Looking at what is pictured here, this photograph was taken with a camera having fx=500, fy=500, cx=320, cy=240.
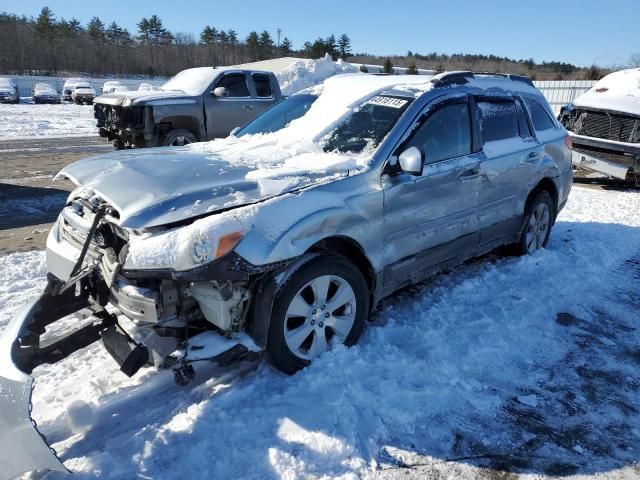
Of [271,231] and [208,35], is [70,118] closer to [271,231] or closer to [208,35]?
[271,231]

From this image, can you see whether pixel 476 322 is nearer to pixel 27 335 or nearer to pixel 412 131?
pixel 412 131

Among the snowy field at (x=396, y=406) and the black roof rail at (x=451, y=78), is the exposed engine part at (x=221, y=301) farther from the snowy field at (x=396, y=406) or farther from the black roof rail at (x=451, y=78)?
the black roof rail at (x=451, y=78)

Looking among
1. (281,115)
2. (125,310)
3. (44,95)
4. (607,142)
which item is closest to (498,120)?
(281,115)

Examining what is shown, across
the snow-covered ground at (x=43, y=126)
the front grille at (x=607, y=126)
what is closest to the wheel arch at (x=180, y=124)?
the front grille at (x=607, y=126)

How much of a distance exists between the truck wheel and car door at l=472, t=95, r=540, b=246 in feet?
22.6

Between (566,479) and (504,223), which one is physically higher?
(504,223)

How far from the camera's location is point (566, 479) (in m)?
2.58

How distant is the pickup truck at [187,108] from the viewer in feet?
32.4

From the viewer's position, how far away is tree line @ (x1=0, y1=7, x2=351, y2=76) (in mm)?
64312

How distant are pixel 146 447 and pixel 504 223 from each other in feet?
12.7

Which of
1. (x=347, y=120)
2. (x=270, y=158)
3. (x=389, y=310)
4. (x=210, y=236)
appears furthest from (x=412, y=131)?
(x=210, y=236)

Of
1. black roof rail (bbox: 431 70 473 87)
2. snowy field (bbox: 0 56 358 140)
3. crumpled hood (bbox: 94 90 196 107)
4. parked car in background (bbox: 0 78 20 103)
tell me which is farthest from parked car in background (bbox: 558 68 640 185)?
parked car in background (bbox: 0 78 20 103)

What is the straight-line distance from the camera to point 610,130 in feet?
32.2

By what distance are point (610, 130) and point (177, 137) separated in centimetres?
860
